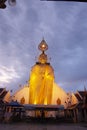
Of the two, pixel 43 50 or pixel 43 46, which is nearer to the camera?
pixel 43 46

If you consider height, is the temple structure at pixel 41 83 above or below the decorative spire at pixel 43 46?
below

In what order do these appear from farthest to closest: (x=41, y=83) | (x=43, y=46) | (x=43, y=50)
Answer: (x=43, y=50) < (x=43, y=46) < (x=41, y=83)

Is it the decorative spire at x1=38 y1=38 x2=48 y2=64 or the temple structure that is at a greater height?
the decorative spire at x1=38 y1=38 x2=48 y2=64

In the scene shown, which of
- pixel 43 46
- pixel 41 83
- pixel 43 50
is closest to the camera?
pixel 41 83

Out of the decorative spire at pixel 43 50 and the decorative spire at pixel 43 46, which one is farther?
the decorative spire at pixel 43 46

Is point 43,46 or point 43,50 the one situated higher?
point 43,46

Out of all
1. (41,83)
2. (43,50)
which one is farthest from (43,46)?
(41,83)

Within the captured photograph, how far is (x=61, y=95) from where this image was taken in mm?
37438

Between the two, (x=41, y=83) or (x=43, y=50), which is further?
(x=43, y=50)

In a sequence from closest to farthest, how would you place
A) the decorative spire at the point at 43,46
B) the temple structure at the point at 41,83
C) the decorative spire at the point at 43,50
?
the temple structure at the point at 41,83 < the decorative spire at the point at 43,50 < the decorative spire at the point at 43,46

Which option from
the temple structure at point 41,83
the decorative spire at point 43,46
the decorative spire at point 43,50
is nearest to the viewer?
the temple structure at point 41,83

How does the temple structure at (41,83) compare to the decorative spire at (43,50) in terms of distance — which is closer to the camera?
the temple structure at (41,83)

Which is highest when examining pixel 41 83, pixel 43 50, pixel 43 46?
pixel 43 46

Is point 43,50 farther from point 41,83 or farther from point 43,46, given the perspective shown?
point 41,83
